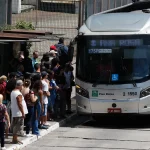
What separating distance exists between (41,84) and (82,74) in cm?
276

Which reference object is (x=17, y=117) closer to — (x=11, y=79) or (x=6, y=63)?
(x=11, y=79)

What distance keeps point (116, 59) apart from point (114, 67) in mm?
246

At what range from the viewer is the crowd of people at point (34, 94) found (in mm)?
18234

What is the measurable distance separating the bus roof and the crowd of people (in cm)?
142

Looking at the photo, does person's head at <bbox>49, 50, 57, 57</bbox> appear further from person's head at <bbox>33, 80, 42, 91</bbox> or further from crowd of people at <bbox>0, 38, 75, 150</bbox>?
person's head at <bbox>33, 80, 42, 91</bbox>

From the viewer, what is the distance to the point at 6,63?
78.6 ft

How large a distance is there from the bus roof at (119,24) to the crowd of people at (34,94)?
55.9 inches

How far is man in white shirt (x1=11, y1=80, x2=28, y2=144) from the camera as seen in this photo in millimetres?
18109

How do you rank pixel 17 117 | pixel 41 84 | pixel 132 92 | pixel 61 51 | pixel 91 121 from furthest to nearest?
pixel 61 51
pixel 91 121
pixel 132 92
pixel 41 84
pixel 17 117

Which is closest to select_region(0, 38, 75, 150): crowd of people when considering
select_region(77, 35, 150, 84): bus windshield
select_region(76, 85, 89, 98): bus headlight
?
select_region(76, 85, 89, 98): bus headlight

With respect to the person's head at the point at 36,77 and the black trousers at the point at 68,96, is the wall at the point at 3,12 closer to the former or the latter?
the black trousers at the point at 68,96

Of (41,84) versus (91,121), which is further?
(91,121)

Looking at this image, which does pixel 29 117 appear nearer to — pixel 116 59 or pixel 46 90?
pixel 46 90

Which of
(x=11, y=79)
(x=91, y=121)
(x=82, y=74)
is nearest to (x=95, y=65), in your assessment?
(x=82, y=74)
